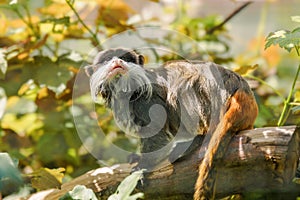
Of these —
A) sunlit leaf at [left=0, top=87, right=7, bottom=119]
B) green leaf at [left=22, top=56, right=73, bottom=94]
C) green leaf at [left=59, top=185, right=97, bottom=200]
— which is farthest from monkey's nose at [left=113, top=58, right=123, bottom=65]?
sunlit leaf at [left=0, top=87, right=7, bottom=119]

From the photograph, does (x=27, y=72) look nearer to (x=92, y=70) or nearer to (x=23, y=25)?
(x=23, y=25)

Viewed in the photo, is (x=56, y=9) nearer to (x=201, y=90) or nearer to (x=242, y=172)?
(x=201, y=90)

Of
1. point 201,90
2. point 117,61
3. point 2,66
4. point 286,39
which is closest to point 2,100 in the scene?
point 2,66

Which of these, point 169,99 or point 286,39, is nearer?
point 286,39

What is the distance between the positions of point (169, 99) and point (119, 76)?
239 mm

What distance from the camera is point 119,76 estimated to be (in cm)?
266

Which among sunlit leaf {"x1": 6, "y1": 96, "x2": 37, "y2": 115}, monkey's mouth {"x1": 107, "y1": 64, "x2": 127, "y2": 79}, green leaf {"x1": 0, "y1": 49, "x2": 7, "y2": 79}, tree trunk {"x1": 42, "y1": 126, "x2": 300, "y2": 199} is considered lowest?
tree trunk {"x1": 42, "y1": 126, "x2": 300, "y2": 199}

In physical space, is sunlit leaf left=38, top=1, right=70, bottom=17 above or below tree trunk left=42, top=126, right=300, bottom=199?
above

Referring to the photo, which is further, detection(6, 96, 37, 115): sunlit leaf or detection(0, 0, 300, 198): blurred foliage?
detection(6, 96, 37, 115): sunlit leaf

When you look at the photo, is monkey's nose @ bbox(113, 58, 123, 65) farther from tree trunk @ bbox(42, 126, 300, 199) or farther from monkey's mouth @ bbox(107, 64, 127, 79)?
tree trunk @ bbox(42, 126, 300, 199)

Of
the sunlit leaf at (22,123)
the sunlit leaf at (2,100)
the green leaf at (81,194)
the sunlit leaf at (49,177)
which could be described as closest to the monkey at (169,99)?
the sunlit leaf at (49,177)

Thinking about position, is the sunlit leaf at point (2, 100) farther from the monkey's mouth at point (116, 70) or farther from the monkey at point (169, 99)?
the monkey's mouth at point (116, 70)

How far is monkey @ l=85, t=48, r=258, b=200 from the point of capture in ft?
8.45

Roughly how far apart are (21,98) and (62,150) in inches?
18.4
